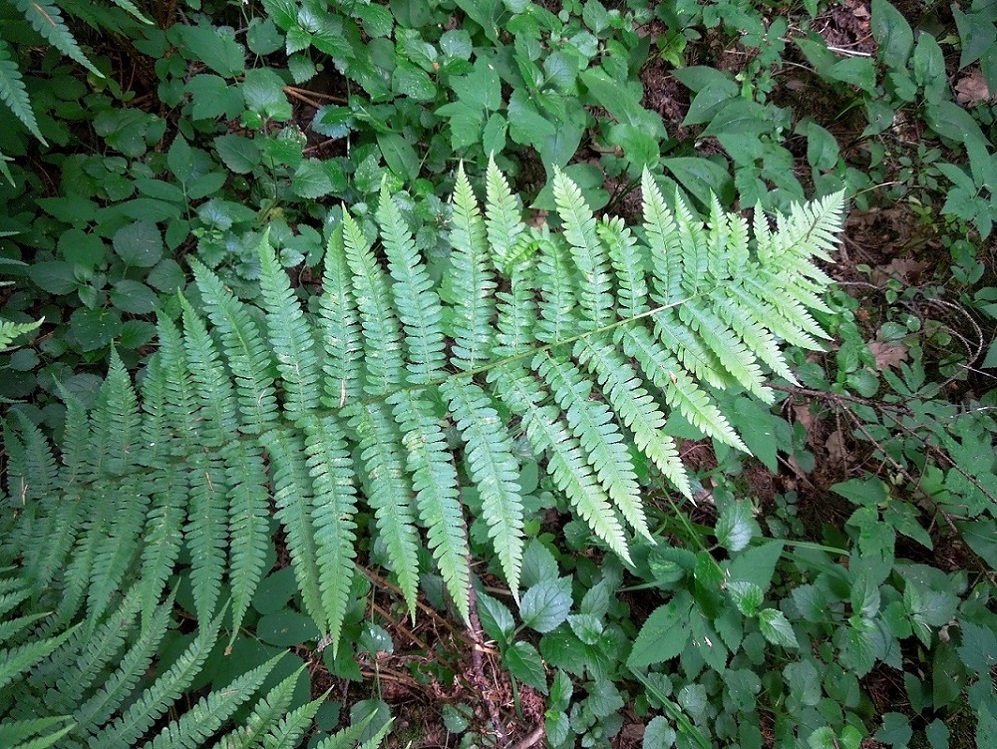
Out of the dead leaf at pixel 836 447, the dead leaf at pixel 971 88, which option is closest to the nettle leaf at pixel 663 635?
the dead leaf at pixel 836 447

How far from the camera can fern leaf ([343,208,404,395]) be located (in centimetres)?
195

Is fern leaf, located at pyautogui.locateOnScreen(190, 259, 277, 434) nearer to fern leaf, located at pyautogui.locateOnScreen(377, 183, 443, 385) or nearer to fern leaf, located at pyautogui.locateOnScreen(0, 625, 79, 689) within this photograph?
fern leaf, located at pyautogui.locateOnScreen(377, 183, 443, 385)

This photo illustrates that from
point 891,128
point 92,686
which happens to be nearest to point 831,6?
point 891,128

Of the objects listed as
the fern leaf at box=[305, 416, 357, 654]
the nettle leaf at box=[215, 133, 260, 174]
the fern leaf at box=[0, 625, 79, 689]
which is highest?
the nettle leaf at box=[215, 133, 260, 174]

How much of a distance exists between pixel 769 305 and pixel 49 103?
2853 mm

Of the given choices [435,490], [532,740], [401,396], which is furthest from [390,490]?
[532,740]

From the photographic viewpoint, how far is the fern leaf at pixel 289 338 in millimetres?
1937

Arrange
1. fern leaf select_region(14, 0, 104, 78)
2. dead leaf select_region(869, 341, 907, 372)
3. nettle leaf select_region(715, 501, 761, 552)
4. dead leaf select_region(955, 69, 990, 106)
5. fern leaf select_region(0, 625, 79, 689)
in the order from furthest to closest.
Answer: dead leaf select_region(955, 69, 990, 106) < dead leaf select_region(869, 341, 907, 372) < nettle leaf select_region(715, 501, 761, 552) < fern leaf select_region(14, 0, 104, 78) < fern leaf select_region(0, 625, 79, 689)

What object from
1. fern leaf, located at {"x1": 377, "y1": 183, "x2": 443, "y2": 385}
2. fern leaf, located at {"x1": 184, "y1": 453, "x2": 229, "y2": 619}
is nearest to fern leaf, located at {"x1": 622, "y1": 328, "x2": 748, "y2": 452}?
fern leaf, located at {"x1": 377, "y1": 183, "x2": 443, "y2": 385}

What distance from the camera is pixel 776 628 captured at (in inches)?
108

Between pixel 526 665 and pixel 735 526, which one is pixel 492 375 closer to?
pixel 526 665

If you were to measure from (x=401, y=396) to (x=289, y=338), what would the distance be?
386 mm

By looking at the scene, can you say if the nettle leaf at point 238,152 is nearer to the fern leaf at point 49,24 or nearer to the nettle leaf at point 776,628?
the fern leaf at point 49,24

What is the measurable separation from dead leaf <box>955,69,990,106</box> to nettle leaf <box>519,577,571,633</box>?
435 cm
